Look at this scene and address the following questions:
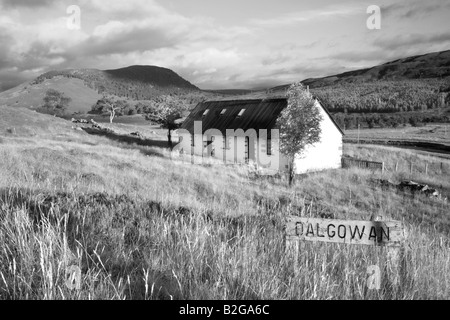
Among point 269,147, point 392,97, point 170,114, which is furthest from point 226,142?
point 392,97

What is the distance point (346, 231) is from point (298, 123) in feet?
77.5

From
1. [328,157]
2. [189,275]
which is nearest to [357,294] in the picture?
[189,275]

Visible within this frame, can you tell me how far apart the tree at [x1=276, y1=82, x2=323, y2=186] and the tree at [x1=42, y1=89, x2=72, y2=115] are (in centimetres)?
9844

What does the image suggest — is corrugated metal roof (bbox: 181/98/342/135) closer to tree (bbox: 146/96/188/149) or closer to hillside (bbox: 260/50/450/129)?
tree (bbox: 146/96/188/149)

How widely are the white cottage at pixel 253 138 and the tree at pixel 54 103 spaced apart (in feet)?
268

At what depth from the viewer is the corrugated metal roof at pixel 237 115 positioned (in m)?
35.2

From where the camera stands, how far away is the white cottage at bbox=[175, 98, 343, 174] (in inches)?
1326

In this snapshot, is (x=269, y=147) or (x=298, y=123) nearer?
(x=298, y=123)

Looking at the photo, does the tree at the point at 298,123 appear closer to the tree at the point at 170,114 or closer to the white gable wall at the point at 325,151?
the white gable wall at the point at 325,151

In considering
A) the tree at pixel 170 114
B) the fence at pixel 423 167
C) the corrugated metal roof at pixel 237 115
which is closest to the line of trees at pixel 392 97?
the fence at pixel 423 167

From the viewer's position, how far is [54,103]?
11125cm

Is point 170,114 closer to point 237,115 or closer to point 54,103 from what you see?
point 237,115

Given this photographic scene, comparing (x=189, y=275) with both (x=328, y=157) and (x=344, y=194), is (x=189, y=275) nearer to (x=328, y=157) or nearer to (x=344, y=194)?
(x=344, y=194)
